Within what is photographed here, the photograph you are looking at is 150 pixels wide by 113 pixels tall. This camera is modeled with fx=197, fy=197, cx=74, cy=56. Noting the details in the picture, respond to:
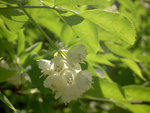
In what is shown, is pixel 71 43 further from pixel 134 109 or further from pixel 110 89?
pixel 134 109

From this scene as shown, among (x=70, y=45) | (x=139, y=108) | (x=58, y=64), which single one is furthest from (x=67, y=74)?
(x=139, y=108)

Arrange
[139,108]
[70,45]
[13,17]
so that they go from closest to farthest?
[13,17]
[70,45]
[139,108]

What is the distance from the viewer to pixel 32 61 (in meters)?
0.95

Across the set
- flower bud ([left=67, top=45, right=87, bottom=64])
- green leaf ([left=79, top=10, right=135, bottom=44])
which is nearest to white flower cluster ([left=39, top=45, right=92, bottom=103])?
flower bud ([left=67, top=45, right=87, bottom=64])

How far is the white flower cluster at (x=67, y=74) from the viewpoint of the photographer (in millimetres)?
700

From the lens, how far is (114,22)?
0.68 meters

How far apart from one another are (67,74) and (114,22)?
0.25 meters

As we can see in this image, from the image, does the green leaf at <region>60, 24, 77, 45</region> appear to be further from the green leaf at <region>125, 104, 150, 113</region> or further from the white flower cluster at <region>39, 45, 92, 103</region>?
the green leaf at <region>125, 104, 150, 113</region>

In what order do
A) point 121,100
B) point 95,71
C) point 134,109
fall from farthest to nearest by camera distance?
point 134,109, point 121,100, point 95,71

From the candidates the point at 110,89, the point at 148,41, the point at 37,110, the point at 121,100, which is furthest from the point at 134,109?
the point at 148,41

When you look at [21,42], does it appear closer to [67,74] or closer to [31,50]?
[31,50]

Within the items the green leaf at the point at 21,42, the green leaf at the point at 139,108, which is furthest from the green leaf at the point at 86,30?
the green leaf at the point at 139,108

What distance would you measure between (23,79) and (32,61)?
211mm

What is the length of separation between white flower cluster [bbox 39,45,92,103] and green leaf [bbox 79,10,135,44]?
0.37ft
